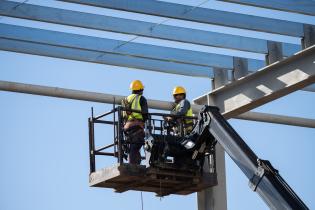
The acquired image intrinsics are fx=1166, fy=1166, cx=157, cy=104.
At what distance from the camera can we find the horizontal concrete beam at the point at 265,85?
2673cm

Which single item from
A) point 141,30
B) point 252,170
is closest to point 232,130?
point 252,170

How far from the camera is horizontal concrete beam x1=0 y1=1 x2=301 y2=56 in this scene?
86.9 ft

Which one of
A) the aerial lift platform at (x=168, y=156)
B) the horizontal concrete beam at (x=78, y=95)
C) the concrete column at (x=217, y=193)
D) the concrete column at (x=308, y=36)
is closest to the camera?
the aerial lift platform at (x=168, y=156)

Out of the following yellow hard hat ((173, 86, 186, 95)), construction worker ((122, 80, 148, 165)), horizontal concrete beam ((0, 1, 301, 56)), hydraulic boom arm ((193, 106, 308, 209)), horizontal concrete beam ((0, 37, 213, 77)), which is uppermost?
horizontal concrete beam ((0, 1, 301, 56))

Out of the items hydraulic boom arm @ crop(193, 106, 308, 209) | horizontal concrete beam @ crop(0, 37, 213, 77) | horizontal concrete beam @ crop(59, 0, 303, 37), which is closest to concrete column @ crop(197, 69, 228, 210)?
horizontal concrete beam @ crop(0, 37, 213, 77)

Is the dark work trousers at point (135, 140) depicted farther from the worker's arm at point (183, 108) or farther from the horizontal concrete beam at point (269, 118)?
the horizontal concrete beam at point (269, 118)

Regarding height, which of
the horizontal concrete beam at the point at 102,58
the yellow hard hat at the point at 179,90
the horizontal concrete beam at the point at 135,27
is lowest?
the yellow hard hat at the point at 179,90

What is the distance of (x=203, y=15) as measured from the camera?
26.9m

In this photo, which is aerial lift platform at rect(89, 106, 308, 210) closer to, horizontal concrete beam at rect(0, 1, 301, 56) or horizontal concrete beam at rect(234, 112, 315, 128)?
horizontal concrete beam at rect(0, 1, 301, 56)

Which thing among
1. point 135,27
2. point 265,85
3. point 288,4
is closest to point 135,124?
point 135,27

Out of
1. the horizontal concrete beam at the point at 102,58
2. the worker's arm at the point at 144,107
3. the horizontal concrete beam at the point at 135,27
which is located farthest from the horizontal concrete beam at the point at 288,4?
the horizontal concrete beam at the point at 102,58

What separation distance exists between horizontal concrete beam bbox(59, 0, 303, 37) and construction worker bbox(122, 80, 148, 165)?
2.40 metres

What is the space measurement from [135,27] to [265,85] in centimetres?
340

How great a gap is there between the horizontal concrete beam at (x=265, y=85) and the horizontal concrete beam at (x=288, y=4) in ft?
2.92
